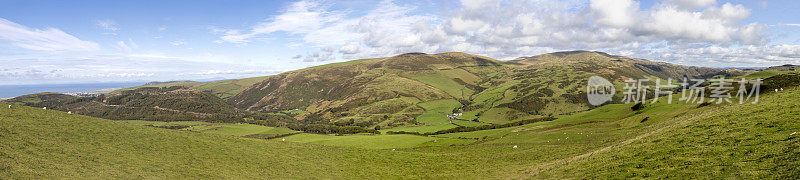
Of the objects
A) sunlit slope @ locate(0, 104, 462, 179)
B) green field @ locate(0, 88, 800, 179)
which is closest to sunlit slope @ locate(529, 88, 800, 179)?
green field @ locate(0, 88, 800, 179)

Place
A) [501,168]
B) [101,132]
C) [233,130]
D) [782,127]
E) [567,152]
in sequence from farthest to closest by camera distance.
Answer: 1. [233,130]
2. [567,152]
3. [501,168]
4. [101,132]
5. [782,127]

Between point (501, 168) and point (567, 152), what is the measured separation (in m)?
11.9

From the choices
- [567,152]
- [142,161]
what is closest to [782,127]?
[567,152]

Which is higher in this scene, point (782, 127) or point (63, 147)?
point (782, 127)

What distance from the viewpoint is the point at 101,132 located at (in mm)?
34031

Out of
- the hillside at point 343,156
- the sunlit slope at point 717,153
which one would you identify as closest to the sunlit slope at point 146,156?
the hillside at point 343,156

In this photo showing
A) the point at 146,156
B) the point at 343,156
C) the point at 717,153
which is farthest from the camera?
the point at 343,156

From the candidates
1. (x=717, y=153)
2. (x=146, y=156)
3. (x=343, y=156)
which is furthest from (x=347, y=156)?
(x=717, y=153)

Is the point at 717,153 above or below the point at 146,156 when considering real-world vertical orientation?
above

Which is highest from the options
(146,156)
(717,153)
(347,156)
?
(717,153)

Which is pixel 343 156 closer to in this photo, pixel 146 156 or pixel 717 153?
pixel 146 156

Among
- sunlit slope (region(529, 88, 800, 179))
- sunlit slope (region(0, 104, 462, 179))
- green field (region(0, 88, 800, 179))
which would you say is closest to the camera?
sunlit slope (region(529, 88, 800, 179))

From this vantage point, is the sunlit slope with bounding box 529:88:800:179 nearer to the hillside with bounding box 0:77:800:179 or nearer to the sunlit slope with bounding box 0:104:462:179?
the hillside with bounding box 0:77:800:179

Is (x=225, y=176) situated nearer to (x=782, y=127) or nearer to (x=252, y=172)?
(x=252, y=172)
